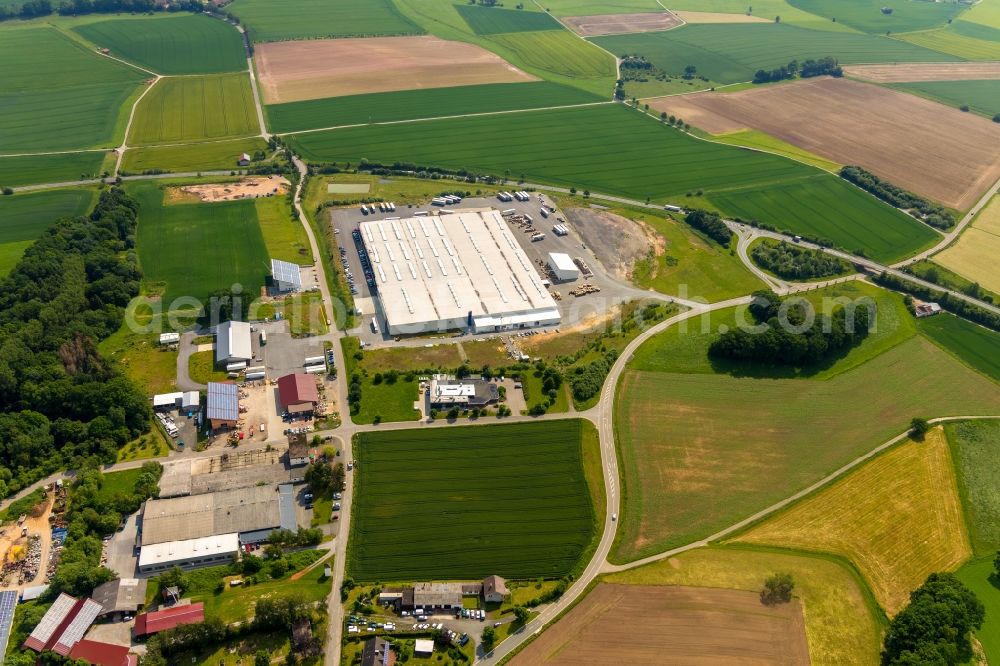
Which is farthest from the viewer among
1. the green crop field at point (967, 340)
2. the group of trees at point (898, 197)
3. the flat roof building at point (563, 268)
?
the group of trees at point (898, 197)

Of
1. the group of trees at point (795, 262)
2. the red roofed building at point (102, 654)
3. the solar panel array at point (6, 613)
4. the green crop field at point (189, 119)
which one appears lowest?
the red roofed building at point (102, 654)

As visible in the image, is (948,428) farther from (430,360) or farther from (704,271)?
(430,360)

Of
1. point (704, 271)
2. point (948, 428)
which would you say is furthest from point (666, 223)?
point (948, 428)

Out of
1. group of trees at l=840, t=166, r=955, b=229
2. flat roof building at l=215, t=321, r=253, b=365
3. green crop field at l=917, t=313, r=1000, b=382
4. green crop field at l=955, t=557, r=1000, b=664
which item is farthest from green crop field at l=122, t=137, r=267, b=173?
green crop field at l=955, t=557, r=1000, b=664

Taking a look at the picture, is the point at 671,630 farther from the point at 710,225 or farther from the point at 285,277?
the point at 710,225

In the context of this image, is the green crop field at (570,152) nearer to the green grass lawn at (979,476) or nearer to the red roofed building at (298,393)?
the green grass lawn at (979,476)

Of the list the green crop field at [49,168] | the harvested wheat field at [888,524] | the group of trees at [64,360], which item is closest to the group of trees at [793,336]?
the harvested wheat field at [888,524]
